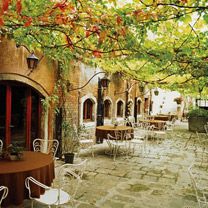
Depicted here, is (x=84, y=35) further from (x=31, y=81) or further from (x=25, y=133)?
(x=25, y=133)

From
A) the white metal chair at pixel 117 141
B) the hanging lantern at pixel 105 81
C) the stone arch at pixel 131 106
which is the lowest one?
the white metal chair at pixel 117 141

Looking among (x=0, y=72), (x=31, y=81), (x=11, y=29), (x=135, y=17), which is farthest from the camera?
(x=31, y=81)

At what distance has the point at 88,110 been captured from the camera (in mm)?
9133

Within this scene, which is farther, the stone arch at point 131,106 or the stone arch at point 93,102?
the stone arch at point 131,106

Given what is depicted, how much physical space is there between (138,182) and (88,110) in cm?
431

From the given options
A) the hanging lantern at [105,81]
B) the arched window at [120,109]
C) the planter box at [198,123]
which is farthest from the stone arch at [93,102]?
the planter box at [198,123]

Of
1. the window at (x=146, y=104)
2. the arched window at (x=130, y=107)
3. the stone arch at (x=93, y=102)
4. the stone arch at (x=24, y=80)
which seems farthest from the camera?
the window at (x=146, y=104)

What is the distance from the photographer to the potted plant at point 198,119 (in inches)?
532

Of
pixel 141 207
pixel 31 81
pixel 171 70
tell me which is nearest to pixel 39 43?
pixel 31 81

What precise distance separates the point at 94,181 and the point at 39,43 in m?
2.90

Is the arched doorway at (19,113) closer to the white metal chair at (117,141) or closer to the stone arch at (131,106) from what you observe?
the white metal chair at (117,141)

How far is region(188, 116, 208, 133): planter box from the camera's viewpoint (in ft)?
44.6

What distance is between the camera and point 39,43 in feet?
15.4

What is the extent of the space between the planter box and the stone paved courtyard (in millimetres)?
6039
